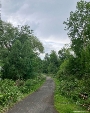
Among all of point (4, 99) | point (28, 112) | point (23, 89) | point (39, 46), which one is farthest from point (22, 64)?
point (39, 46)

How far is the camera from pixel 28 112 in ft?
42.5

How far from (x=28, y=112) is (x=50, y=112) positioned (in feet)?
4.35

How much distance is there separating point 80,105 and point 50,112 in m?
4.18

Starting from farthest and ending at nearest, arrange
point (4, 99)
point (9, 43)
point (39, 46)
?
point (39, 46) → point (9, 43) → point (4, 99)

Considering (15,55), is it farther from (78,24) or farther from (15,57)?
(78,24)

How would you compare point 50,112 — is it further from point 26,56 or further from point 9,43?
point 9,43

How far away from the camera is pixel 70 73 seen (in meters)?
37.7

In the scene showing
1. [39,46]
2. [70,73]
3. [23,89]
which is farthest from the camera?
[39,46]

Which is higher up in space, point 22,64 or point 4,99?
point 22,64

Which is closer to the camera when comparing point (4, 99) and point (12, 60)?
point (4, 99)

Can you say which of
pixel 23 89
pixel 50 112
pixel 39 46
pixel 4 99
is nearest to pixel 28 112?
pixel 50 112

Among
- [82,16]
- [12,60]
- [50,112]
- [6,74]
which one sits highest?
[82,16]

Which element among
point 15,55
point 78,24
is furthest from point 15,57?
point 78,24

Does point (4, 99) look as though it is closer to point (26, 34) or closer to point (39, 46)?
point (26, 34)
